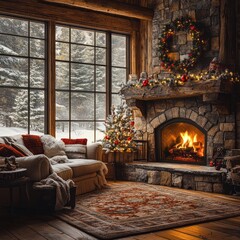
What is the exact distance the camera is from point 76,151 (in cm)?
704

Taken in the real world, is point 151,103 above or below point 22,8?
below

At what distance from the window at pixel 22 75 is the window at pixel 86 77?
37 centimetres

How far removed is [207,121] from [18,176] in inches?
152

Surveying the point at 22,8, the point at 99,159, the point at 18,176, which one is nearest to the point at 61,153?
the point at 99,159

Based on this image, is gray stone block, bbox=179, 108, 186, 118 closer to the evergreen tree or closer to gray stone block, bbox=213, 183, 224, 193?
gray stone block, bbox=213, 183, 224, 193

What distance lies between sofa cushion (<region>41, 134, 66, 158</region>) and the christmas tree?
49.7 inches

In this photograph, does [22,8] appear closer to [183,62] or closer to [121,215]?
[183,62]

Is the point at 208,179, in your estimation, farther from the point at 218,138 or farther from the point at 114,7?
the point at 114,7

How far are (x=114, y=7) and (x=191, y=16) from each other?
143 centimetres

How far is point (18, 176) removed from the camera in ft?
15.4

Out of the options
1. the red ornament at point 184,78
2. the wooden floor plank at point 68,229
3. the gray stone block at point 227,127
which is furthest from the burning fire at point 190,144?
the wooden floor plank at point 68,229

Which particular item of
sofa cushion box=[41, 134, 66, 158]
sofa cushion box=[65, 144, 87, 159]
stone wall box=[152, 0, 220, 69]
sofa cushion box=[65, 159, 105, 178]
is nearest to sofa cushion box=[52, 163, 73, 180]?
sofa cushion box=[65, 159, 105, 178]

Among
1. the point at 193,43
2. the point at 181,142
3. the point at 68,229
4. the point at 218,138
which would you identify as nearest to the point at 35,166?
the point at 68,229

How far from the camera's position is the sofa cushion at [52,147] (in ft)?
22.0
